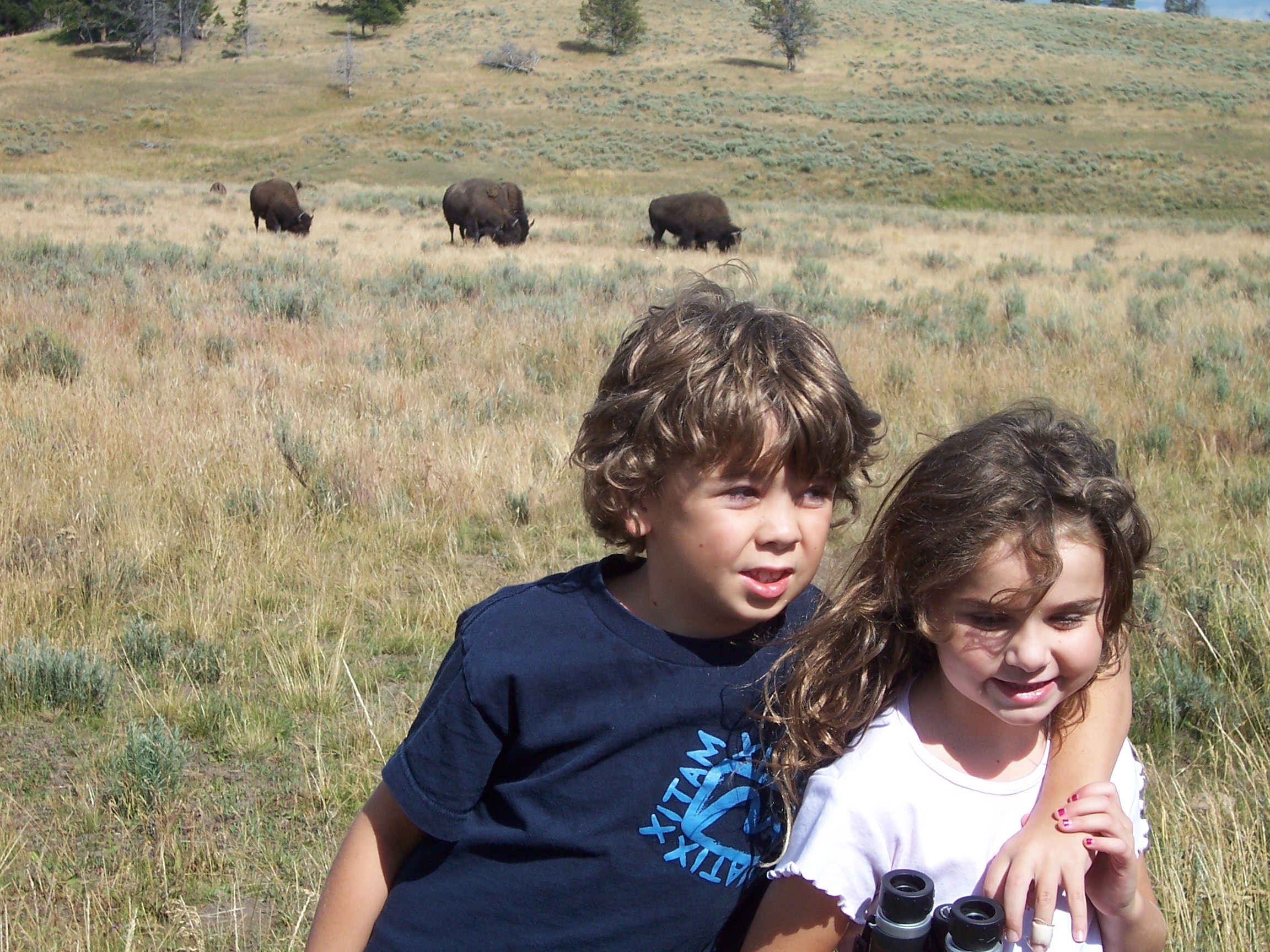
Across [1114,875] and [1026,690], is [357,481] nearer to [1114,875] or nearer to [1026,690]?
[1026,690]

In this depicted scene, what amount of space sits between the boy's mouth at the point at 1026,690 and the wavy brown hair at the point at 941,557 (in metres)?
0.13

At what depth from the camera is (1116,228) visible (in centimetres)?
3059

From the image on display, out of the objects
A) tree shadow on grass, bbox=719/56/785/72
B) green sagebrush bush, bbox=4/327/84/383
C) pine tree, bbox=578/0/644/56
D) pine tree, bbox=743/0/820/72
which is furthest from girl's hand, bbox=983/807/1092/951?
pine tree, bbox=578/0/644/56

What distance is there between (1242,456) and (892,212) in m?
29.7

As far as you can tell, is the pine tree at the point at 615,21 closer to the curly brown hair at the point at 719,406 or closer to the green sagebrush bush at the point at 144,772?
the green sagebrush bush at the point at 144,772

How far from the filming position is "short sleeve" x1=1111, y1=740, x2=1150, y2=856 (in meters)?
1.84

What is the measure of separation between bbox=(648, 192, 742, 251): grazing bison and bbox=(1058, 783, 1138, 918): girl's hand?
914 inches

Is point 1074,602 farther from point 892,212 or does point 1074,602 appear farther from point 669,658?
point 892,212

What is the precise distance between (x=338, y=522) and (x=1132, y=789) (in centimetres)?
433

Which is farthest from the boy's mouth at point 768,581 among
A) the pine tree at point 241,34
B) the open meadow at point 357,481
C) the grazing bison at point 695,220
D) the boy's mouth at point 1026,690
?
the pine tree at point 241,34

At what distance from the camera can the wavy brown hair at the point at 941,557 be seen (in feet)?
5.50

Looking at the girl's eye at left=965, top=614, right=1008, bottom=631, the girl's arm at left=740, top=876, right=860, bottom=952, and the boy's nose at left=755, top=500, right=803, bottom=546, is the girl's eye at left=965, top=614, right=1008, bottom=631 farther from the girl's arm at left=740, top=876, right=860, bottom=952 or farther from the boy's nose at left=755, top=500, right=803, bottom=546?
the girl's arm at left=740, top=876, right=860, bottom=952

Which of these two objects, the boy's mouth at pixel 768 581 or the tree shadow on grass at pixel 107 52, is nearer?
the boy's mouth at pixel 768 581

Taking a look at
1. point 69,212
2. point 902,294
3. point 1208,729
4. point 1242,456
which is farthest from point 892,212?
point 1208,729
